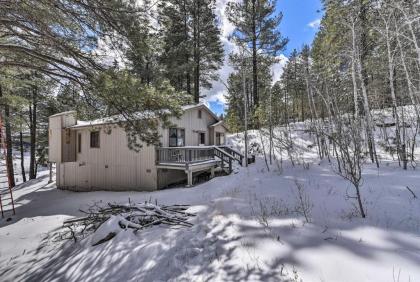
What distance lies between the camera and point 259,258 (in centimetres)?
340

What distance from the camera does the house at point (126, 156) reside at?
1277cm

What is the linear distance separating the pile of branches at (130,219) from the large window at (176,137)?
23.6ft

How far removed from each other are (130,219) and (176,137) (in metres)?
8.83

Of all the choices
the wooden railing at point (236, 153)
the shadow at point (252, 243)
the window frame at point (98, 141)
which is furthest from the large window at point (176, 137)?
the shadow at point (252, 243)

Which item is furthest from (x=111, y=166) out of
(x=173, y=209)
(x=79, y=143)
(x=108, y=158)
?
(x=173, y=209)

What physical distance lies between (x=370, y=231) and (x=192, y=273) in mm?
2685

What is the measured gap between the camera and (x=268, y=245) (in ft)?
12.1

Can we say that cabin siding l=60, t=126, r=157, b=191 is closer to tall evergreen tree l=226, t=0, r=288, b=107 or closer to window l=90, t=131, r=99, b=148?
window l=90, t=131, r=99, b=148

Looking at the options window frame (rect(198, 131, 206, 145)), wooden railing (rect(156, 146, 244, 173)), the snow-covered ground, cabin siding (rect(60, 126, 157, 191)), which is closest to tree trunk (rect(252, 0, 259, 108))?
window frame (rect(198, 131, 206, 145))

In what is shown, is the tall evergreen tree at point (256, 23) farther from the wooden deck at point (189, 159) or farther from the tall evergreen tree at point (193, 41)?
the wooden deck at point (189, 159)

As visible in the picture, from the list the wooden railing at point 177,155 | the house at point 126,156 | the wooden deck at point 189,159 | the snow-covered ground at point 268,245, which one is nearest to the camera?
the snow-covered ground at point 268,245

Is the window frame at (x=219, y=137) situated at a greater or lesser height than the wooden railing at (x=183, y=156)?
greater

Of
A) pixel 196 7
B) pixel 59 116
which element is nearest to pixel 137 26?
pixel 59 116

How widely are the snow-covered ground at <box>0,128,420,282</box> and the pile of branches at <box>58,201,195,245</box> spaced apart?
277 millimetres
